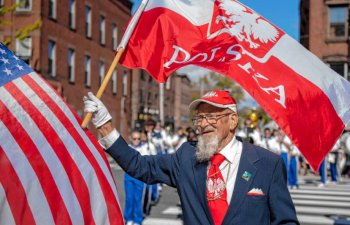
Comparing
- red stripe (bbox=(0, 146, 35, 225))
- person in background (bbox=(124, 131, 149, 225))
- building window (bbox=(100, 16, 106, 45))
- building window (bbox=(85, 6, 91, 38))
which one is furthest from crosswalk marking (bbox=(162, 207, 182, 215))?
building window (bbox=(100, 16, 106, 45))

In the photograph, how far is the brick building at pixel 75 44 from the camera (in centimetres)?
2700

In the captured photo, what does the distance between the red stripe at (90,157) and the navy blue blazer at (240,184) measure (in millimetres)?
180

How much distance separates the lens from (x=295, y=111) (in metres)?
4.16

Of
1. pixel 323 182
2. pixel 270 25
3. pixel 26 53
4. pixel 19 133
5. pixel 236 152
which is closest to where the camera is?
pixel 19 133

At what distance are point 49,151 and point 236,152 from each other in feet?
3.92

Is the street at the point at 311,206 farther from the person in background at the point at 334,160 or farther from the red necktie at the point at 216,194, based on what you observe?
the red necktie at the point at 216,194

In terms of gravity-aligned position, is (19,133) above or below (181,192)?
above

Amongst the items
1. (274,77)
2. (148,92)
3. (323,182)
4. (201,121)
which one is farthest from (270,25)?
(148,92)

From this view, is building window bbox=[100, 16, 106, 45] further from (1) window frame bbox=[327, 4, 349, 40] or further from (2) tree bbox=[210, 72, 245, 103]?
(2) tree bbox=[210, 72, 245, 103]

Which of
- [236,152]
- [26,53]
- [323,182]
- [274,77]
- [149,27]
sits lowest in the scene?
[323,182]

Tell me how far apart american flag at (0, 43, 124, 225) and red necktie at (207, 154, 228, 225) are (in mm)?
594

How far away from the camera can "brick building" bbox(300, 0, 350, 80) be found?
32.4m

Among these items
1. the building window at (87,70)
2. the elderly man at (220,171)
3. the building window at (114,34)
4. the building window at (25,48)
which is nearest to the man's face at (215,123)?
the elderly man at (220,171)

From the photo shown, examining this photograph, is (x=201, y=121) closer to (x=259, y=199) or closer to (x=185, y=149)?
(x=185, y=149)
